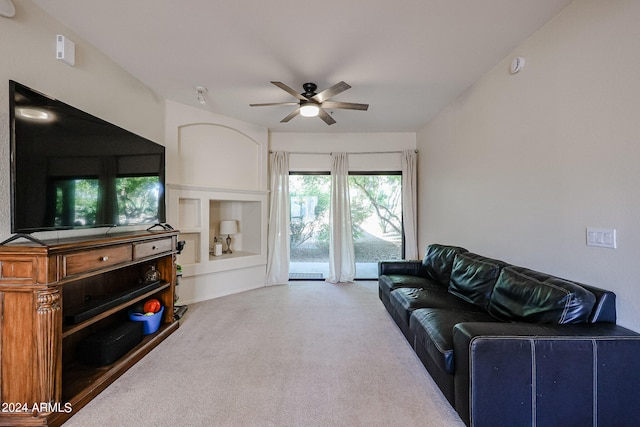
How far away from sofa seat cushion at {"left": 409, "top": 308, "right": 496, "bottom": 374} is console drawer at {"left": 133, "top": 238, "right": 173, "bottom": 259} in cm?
236

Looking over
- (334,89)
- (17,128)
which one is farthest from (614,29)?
(17,128)

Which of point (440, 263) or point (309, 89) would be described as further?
point (440, 263)

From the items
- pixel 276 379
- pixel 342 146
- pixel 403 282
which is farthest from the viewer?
pixel 342 146

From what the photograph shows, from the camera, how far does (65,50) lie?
79.7 inches

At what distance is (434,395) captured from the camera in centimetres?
176

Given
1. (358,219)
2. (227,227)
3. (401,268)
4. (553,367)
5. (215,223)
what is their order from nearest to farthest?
(553,367) < (401,268) < (227,227) < (215,223) < (358,219)

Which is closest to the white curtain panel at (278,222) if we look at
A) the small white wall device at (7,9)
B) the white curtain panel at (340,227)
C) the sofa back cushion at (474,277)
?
the white curtain panel at (340,227)

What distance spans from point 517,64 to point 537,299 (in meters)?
1.94

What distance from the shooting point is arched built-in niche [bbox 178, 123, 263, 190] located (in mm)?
3611

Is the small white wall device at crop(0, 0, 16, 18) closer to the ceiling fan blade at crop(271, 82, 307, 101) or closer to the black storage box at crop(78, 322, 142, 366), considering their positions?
the ceiling fan blade at crop(271, 82, 307, 101)

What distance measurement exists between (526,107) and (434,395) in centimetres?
238

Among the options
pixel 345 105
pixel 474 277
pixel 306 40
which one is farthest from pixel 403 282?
pixel 306 40

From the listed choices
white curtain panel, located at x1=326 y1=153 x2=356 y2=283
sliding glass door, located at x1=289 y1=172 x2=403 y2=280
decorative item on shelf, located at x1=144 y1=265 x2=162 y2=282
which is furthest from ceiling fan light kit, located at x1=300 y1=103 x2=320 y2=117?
decorative item on shelf, located at x1=144 y1=265 x2=162 y2=282

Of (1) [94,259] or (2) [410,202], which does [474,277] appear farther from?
(1) [94,259]
